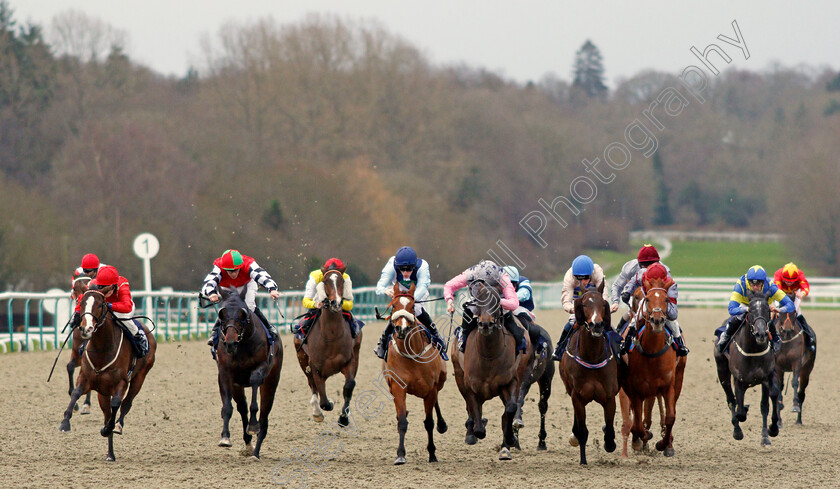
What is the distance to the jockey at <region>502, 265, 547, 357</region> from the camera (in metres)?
9.21

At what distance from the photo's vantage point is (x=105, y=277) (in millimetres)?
8742

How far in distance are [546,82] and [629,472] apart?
67914 mm

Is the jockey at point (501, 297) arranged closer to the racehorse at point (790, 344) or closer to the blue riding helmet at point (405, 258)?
the blue riding helmet at point (405, 258)

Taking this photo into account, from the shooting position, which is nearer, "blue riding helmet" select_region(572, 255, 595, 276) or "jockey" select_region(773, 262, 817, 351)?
"blue riding helmet" select_region(572, 255, 595, 276)

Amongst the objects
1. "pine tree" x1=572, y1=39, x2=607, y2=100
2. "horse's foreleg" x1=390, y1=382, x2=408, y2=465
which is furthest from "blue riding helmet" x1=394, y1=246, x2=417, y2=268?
"pine tree" x1=572, y1=39, x2=607, y2=100

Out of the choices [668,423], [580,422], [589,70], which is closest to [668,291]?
[668,423]

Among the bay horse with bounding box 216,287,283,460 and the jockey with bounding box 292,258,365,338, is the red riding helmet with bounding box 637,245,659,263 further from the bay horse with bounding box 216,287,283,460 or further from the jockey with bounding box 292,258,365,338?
the bay horse with bounding box 216,287,283,460

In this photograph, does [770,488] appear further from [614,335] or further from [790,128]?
[790,128]

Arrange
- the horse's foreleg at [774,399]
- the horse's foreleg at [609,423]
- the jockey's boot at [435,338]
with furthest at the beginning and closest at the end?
the horse's foreleg at [774,399], the jockey's boot at [435,338], the horse's foreleg at [609,423]

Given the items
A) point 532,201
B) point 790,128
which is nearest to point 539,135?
point 532,201

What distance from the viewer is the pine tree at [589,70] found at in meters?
84.8

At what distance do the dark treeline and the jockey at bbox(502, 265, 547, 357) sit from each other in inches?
689

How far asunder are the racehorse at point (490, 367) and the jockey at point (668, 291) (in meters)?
0.99

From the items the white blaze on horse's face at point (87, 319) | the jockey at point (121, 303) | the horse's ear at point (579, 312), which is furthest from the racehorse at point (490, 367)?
the white blaze on horse's face at point (87, 319)
